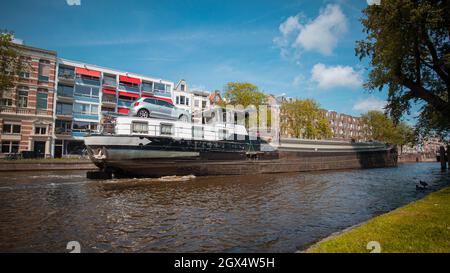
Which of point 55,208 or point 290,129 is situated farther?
point 290,129

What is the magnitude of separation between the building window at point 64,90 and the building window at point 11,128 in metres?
8.23

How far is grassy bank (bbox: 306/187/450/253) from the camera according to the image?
4.43 metres

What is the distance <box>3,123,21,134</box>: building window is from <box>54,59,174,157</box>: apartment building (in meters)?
4.74

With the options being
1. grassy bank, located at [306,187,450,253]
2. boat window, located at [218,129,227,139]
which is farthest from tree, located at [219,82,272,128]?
grassy bank, located at [306,187,450,253]

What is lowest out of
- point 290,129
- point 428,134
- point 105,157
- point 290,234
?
point 290,234

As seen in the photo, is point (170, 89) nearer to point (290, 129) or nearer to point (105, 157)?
point (290, 129)

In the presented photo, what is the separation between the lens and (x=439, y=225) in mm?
5590

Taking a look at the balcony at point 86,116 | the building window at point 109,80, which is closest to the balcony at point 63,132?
the balcony at point 86,116

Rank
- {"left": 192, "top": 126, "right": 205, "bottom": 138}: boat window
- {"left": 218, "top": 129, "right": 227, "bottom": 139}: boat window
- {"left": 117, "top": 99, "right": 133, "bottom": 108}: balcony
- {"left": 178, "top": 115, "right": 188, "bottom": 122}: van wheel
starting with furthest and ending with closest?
{"left": 117, "top": 99, "right": 133, "bottom": 108}: balcony, {"left": 218, "top": 129, "right": 227, "bottom": 139}: boat window, {"left": 178, "top": 115, "right": 188, "bottom": 122}: van wheel, {"left": 192, "top": 126, "right": 205, "bottom": 138}: boat window

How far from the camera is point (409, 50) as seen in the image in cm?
1574

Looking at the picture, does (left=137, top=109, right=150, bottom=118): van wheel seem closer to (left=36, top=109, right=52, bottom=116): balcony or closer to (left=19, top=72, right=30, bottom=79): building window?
(left=36, top=109, right=52, bottom=116): balcony

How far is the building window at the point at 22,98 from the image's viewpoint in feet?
117

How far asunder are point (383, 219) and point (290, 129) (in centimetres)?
5335
